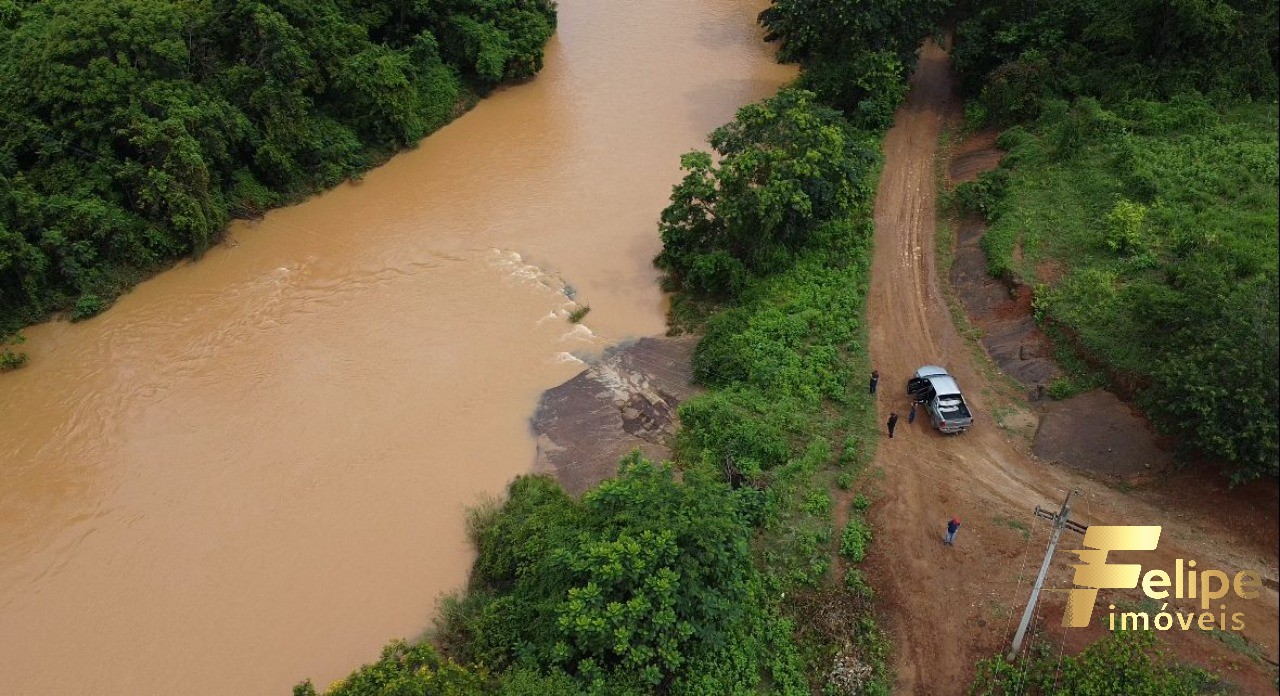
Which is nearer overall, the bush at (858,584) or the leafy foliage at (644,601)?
the leafy foliage at (644,601)

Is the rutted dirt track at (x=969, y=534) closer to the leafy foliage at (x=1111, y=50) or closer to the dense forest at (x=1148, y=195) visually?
the dense forest at (x=1148, y=195)

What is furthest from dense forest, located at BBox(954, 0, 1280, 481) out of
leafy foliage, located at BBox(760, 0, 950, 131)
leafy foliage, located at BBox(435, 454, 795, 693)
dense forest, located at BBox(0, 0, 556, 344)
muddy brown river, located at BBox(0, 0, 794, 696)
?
dense forest, located at BBox(0, 0, 556, 344)

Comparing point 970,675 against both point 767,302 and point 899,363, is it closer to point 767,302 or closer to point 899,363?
point 899,363

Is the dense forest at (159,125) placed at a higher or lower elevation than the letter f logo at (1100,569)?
higher

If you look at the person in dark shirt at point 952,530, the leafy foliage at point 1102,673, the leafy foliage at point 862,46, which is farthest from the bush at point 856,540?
the leafy foliage at point 862,46

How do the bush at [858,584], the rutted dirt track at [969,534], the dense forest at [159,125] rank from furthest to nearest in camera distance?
1. the dense forest at [159,125]
2. the bush at [858,584]
3. the rutted dirt track at [969,534]

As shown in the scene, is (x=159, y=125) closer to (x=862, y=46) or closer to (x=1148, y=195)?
(x=862, y=46)
